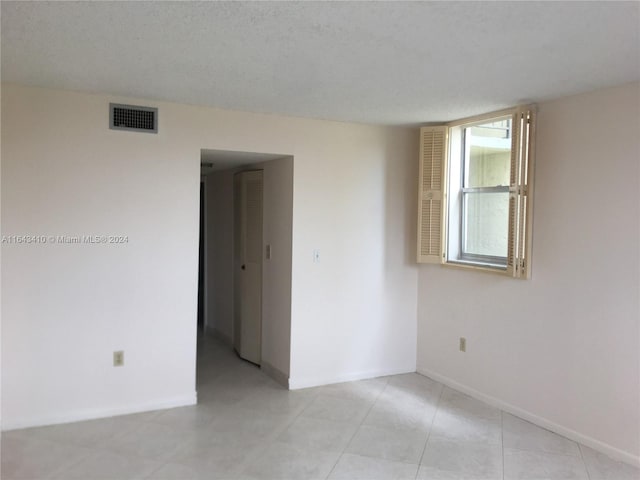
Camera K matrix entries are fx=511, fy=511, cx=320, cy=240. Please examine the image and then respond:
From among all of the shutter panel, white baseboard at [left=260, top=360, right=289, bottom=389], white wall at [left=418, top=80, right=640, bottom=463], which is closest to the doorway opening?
white baseboard at [left=260, top=360, right=289, bottom=389]

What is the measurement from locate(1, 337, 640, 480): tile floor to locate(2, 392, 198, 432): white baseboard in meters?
0.07

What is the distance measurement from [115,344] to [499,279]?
9.79 ft

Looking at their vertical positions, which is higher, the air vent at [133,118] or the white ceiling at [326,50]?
the white ceiling at [326,50]

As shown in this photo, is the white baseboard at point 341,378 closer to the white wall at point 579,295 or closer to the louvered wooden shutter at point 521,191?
the white wall at point 579,295

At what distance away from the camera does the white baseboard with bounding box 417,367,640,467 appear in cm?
318

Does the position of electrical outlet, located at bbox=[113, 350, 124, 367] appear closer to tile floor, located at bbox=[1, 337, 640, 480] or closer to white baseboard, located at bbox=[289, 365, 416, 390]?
tile floor, located at bbox=[1, 337, 640, 480]

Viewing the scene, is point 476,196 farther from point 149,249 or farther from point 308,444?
point 149,249

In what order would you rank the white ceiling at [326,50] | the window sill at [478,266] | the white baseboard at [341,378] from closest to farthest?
1. the white ceiling at [326,50]
2. the window sill at [478,266]
3. the white baseboard at [341,378]

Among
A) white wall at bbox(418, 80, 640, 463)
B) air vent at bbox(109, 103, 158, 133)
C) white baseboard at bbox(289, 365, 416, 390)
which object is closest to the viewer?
white wall at bbox(418, 80, 640, 463)

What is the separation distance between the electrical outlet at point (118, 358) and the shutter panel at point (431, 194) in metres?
2.64

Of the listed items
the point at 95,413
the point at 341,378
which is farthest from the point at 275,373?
the point at 95,413

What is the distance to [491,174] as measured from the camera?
4.28 meters

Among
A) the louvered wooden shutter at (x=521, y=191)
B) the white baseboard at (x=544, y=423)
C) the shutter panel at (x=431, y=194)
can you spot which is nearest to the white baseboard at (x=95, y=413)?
the white baseboard at (x=544, y=423)

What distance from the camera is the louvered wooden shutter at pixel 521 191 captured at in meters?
3.71
